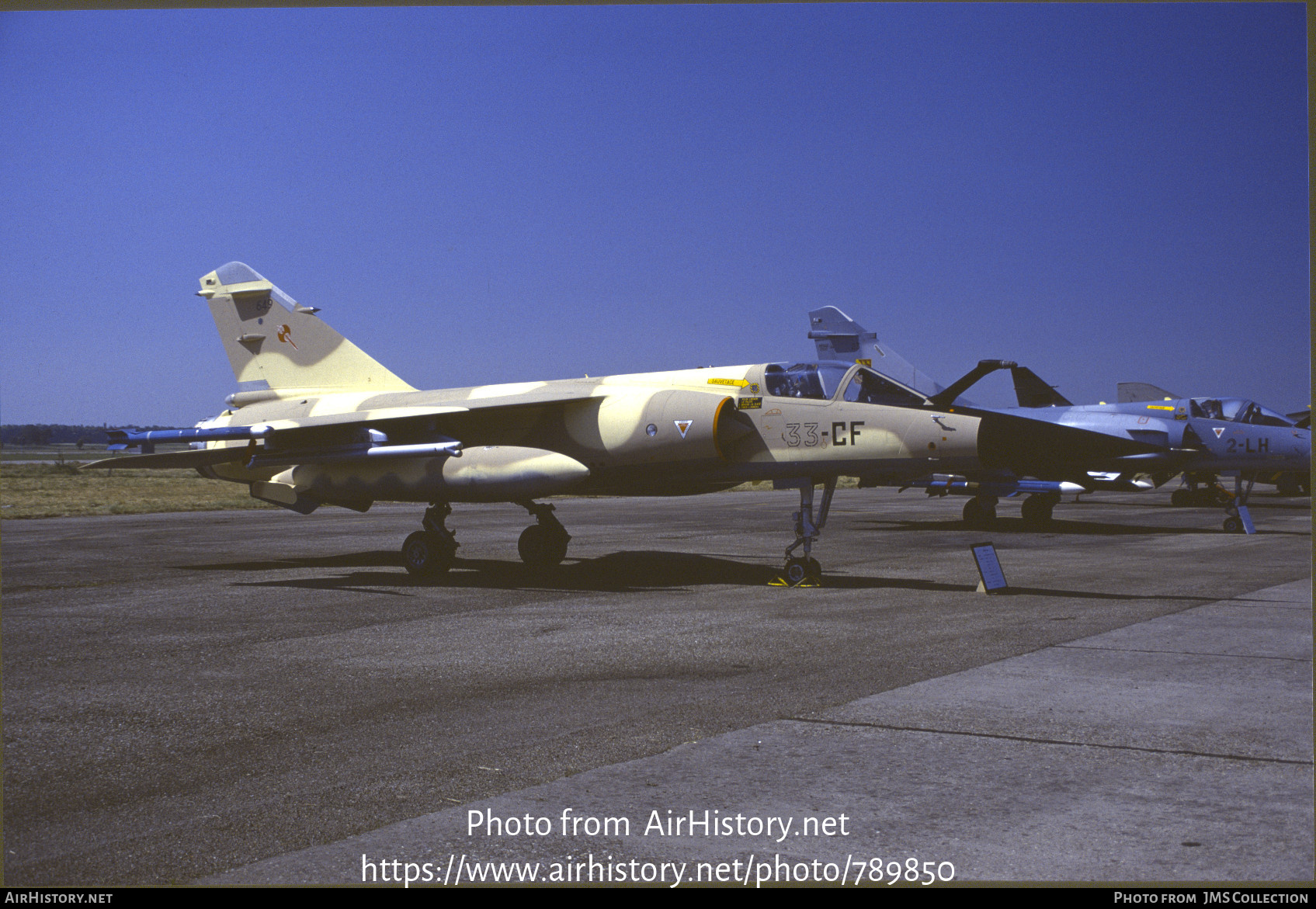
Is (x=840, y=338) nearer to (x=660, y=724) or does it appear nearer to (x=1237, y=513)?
(x=1237, y=513)

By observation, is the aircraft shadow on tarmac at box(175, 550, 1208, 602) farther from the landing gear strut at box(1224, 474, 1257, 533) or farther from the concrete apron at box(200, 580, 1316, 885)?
the landing gear strut at box(1224, 474, 1257, 533)

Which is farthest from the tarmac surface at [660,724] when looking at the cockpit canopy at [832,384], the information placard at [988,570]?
the cockpit canopy at [832,384]

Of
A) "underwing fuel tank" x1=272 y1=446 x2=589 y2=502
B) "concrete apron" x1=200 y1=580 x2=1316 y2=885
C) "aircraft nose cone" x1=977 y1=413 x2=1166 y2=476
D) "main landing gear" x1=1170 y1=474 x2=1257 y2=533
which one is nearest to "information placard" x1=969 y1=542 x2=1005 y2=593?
"aircraft nose cone" x1=977 y1=413 x2=1166 y2=476

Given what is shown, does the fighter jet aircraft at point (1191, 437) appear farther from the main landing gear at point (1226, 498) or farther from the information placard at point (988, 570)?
the information placard at point (988, 570)

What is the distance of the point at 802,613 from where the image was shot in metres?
9.38

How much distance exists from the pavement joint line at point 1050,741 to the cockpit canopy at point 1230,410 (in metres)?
18.1

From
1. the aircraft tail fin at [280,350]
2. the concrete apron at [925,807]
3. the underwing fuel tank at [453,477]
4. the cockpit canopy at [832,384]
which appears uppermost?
the aircraft tail fin at [280,350]

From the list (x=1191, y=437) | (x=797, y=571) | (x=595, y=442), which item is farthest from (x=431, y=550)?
(x=1191, y=437)

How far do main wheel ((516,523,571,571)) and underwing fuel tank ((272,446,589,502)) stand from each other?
1731 millimetres

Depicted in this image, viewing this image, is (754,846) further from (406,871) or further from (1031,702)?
(1031,702)

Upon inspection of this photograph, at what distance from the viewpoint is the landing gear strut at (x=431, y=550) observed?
12.6 meters

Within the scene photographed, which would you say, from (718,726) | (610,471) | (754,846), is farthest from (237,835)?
(610,471)

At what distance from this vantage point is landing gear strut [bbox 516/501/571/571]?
553 inches

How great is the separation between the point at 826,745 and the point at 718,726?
26.8 inches
